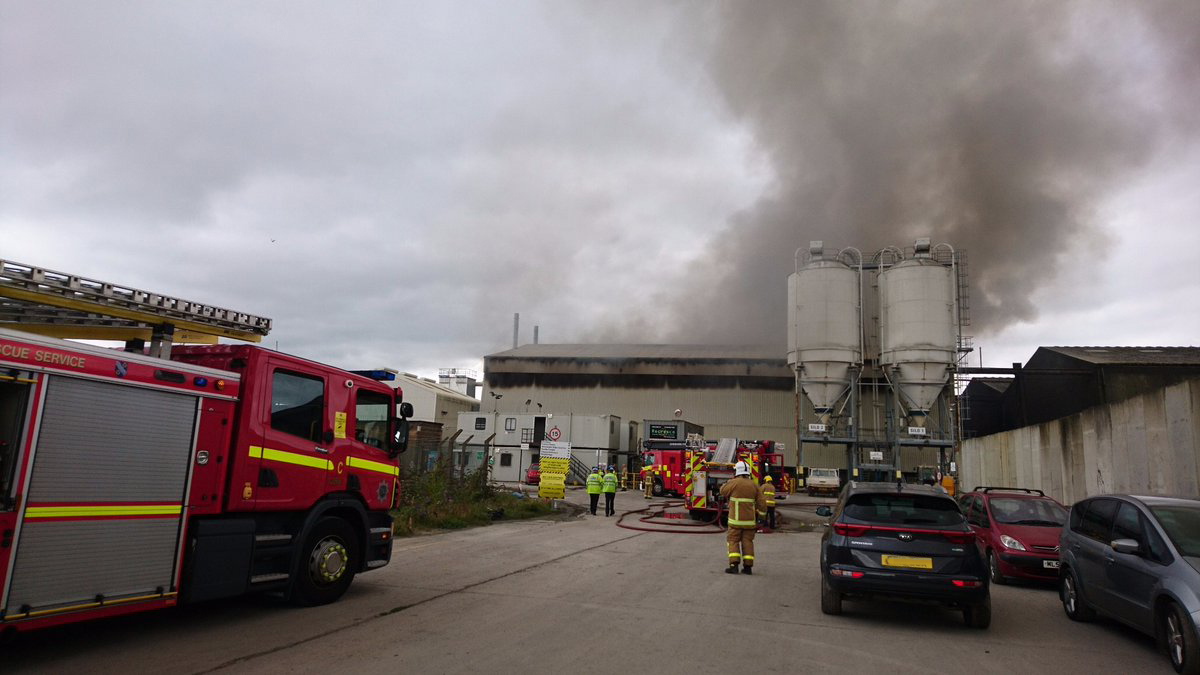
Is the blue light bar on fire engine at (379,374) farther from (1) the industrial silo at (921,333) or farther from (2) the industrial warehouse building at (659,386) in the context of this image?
(2) the industrial warehouse building at (659,386)

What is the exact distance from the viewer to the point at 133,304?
6094mm

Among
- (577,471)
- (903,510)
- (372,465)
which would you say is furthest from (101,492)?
(577,471)

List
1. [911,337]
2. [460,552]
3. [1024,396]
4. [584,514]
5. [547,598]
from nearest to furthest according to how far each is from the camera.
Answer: [547,598], [460,552], [584,514], [911,337], [1024,396]

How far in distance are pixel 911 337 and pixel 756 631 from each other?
1024 inches

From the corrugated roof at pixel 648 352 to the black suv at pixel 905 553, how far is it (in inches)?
1693

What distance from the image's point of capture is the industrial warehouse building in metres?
50.4

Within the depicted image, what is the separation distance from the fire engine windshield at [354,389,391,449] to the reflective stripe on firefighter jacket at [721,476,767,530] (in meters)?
4.99

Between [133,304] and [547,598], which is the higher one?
[133,304]

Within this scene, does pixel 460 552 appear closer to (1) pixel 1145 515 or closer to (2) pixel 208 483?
(2) pixel 208 483

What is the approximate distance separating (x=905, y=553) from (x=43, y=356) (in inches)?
292

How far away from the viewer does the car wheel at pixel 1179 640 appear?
541 cm

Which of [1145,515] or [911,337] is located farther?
[911,337]

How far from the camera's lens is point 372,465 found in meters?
8.18

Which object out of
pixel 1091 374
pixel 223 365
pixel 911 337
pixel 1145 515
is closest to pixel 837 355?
pixel 911 337
